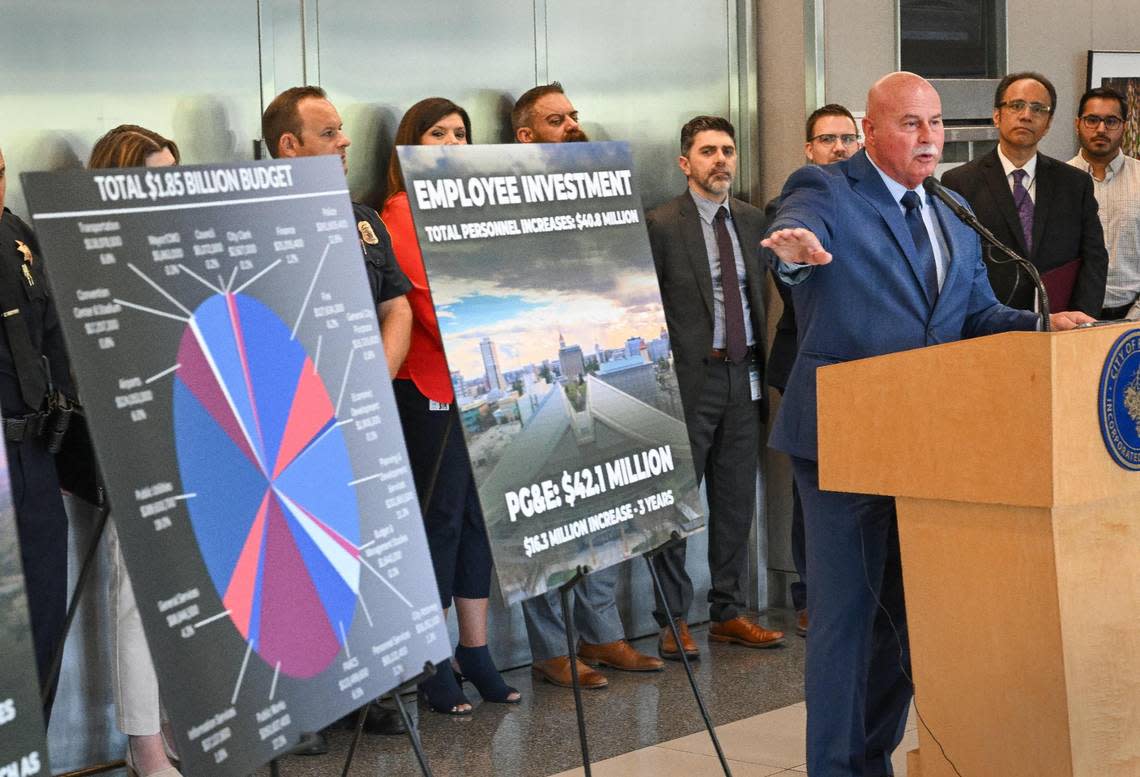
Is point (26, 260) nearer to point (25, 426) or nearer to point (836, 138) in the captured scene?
point (25, 426)

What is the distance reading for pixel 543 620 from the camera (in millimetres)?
4809

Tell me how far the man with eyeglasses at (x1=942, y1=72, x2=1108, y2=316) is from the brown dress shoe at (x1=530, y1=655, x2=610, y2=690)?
2.09 m

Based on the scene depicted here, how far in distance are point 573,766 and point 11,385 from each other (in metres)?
1.80

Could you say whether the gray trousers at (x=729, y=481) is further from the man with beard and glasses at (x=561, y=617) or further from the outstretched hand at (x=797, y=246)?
the outstretched hand at (x=797, y=246)

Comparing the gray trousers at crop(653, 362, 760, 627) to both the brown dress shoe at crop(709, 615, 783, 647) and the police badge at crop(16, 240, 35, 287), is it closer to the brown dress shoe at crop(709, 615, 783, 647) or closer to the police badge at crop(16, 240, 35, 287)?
the brown dress shoe at crop(709, 615, 783, 647)

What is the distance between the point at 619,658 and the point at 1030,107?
2544mm

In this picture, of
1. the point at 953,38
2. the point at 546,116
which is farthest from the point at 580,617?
the point at 953,38

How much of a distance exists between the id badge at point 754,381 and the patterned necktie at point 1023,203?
43.0 inches

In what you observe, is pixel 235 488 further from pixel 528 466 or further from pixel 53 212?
pixel 528 466

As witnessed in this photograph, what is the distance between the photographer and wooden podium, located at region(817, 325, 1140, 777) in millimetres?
2711

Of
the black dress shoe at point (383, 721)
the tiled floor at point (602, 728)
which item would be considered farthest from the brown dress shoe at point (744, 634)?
the black dress shoe at point (383, 721)

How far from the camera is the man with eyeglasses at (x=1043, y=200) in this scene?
17.2 feet

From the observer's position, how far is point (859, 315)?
10.8 feet

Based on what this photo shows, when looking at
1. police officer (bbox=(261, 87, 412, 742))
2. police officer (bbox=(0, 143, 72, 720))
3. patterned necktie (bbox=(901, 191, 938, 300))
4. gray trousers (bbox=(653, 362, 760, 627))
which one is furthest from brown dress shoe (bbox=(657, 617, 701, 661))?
police officer (bbox=(0, 143, 72, 720))
